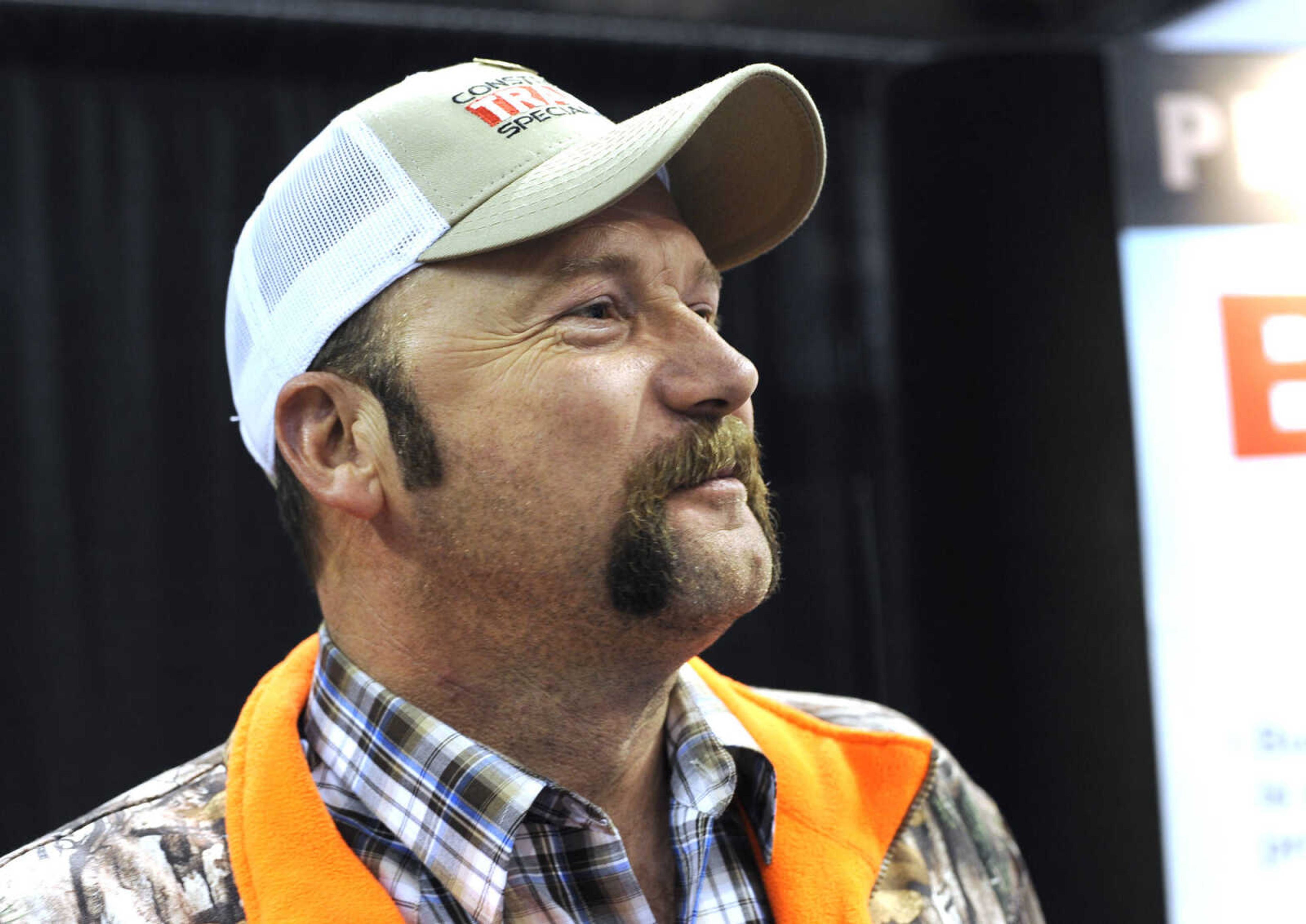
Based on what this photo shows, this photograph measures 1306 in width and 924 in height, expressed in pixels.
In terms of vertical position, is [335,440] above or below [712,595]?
above

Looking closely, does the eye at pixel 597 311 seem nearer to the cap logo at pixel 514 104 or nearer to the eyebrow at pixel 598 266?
the eyebrow at pixel 598 266

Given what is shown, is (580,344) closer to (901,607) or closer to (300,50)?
(300,50)

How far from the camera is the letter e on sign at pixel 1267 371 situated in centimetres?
274

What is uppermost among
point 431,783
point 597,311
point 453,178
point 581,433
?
point 453,178

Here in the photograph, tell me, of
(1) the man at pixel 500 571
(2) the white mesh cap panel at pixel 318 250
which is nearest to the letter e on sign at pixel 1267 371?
(1) the man at pixel 500 571

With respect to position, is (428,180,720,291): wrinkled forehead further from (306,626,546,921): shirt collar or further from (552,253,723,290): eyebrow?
(306,626,546,921): shirt collar

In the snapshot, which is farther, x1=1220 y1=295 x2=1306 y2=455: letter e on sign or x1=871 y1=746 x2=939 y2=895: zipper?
x1=1220 y1=295 x2=1306 y2=455: letter e on sign

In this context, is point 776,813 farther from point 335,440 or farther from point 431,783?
point 335,440

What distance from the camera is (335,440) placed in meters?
1.25

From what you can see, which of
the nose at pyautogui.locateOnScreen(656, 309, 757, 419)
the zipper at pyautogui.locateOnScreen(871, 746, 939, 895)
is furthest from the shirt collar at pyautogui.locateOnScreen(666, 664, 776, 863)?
the nose at pyautogui.locateOnScreen(656, 309, 757, 419)

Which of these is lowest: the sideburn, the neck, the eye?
the neck

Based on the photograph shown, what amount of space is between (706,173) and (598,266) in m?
0.24

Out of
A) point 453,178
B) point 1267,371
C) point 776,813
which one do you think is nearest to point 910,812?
point 776,813

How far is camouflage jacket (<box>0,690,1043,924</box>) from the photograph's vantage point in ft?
3.49
